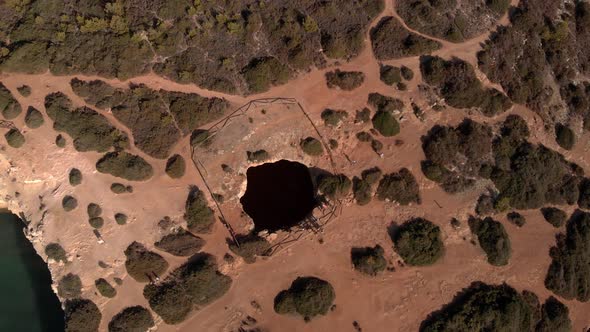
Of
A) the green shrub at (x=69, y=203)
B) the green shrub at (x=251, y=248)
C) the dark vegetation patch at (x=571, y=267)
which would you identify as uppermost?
the green shrub at (x=69, y=203)

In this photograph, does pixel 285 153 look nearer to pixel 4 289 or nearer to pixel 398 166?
pixel 398 166

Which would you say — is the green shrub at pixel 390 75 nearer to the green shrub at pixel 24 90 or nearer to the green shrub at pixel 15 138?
the green shrub at pixel 24 90

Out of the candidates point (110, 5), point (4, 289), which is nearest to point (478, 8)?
point (110, 5)

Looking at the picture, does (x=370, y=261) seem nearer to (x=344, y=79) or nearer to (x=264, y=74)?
(x=344, y=79)

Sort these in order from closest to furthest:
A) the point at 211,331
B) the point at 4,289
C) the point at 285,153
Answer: the point at 211,331 < the point at 285,153 < the point at 4,289

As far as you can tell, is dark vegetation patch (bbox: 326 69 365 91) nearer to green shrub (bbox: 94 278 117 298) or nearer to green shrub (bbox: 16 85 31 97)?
green shrub (bbox: 94 278 117 298)

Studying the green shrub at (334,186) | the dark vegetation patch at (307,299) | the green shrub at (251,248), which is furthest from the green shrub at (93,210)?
the green shrub at (334,186)

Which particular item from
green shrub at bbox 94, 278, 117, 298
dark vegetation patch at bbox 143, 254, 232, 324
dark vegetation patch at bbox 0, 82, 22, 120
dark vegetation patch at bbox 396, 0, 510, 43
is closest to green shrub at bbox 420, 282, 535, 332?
dark vegetation patch at bbox 143, 254, 232, 324
